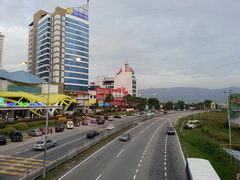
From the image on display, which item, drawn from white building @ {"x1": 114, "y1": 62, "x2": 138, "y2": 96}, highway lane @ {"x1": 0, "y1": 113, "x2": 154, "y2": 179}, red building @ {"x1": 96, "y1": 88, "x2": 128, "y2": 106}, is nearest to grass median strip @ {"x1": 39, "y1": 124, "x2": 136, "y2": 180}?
highway lane @ {"x1": 0, "y1": 113, "x2": 154, "y2": 179}

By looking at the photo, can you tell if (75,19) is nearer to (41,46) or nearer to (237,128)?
(41,46)

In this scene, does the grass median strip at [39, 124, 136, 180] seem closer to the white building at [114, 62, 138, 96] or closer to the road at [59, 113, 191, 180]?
the road at [59, 113, 191, 180]

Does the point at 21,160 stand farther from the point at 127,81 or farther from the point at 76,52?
the point at 127,81

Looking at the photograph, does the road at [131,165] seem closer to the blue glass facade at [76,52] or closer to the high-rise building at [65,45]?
the high-rise building at [65,45]

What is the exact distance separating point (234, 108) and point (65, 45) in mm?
92927

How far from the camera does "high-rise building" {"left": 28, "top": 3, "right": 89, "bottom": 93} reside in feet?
351

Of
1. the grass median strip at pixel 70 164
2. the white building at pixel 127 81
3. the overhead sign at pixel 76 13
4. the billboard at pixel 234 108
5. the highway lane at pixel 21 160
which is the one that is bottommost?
the highway lane at pixel 21 160

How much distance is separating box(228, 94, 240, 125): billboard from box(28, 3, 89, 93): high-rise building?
79.5 m

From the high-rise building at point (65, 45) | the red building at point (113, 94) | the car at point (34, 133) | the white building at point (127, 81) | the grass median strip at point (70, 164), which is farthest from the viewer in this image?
the white building at point (127, 81)

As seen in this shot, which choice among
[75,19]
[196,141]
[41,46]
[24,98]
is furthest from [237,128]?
[41,46]

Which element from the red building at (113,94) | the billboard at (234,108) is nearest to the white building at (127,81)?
the red building at (113,94)

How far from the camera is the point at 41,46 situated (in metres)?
118

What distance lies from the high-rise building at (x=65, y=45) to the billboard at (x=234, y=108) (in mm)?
79505

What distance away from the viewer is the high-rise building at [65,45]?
351 ft
